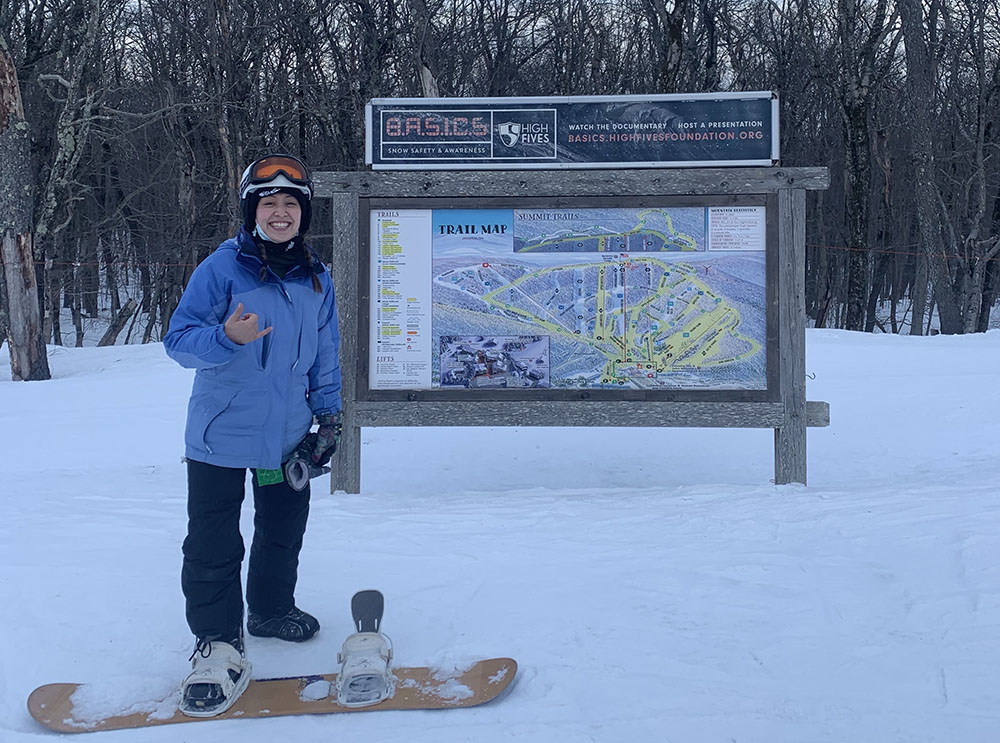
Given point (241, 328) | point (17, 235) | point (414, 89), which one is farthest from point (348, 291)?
point (414, 89)

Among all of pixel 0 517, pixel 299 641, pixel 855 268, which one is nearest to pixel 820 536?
pixel 299 641

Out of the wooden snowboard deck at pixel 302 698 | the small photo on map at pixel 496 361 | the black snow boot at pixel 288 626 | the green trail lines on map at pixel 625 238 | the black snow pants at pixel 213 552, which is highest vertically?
the green trail lines on map at pixel 625 238

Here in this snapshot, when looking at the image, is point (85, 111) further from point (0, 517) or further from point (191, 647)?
point (191, 647)

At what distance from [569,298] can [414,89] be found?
60.2 ft

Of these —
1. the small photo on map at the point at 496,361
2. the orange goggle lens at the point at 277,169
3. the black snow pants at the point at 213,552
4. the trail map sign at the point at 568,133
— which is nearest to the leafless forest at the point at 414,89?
the trail map sign at the point at 568,133

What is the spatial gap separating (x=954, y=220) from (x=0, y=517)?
28.6 m

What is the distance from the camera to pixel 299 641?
3.70 metres

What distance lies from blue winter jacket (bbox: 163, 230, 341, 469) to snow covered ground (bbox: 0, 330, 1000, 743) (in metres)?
0.84

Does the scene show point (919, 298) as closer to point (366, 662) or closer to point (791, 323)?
point (791, 323)

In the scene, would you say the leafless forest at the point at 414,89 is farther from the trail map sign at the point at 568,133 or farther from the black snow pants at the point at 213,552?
the black snow pants at the point at 213,552

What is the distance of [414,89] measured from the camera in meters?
23.1

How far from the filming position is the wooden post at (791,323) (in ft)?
19.5

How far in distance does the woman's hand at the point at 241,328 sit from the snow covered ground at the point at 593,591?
47.7 inches

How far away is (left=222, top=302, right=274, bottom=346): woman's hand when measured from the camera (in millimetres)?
3051
